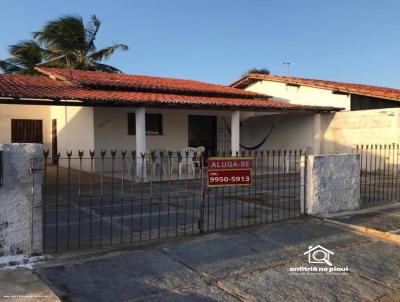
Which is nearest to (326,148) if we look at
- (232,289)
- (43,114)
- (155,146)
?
(155,146)

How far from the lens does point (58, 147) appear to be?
1822 cm

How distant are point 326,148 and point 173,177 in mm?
7262

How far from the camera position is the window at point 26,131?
17.6 meters

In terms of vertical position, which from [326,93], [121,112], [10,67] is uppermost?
[10,67]

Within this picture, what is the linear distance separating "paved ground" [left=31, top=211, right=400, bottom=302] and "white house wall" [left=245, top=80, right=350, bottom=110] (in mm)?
12531

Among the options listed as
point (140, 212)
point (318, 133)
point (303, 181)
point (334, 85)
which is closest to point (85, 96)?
point (140, 212)

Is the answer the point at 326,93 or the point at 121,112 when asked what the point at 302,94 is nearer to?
the point at 326,93

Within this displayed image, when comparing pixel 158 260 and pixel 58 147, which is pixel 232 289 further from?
pixel 58 147

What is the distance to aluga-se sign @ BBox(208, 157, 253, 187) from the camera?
612cm

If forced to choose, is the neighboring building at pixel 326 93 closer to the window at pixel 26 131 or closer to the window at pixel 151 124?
the window at pixel 151 124

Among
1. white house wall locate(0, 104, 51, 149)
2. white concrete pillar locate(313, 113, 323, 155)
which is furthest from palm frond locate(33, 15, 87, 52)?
white concrete pillar locate(313, 113, 323, 155)

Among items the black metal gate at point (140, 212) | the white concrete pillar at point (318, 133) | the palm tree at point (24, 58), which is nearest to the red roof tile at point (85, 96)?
the black metal gate at point (140, 212)

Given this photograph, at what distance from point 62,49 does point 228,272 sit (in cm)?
2165

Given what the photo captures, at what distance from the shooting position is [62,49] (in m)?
23.5
